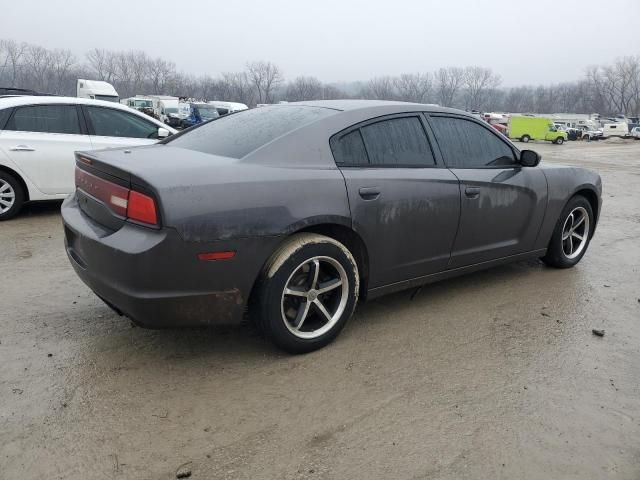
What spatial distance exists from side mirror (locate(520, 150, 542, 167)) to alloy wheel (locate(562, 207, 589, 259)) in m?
0.85

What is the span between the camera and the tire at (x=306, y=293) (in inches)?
113

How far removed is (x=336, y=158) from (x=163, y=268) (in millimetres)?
1235

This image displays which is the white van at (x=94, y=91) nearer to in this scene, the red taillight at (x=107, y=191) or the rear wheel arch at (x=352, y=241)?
the red taillight at (x=107, y=191)

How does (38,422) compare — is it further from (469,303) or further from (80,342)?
(469,303)

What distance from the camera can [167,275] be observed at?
2574 mm

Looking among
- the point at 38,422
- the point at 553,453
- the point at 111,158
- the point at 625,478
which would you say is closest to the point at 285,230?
the point at 111,158

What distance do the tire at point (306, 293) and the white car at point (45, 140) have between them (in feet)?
14.9

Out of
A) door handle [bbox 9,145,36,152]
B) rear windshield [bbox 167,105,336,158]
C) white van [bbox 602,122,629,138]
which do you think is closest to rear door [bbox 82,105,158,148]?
door handle [bbox 9,145,36,152]

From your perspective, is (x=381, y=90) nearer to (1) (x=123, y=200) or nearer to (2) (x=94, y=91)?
(2) (x=94, y=91)

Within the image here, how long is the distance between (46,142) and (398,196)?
4.94 metres

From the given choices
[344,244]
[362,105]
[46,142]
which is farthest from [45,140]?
[344,244]

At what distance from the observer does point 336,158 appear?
10.4 feet

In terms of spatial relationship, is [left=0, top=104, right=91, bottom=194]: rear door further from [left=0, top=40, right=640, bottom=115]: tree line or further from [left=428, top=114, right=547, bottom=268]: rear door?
[left=0, top=40, right=640, bottom=115]: tree line

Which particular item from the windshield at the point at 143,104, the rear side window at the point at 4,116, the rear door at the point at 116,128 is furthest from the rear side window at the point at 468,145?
the windshield at the point at 143,104
